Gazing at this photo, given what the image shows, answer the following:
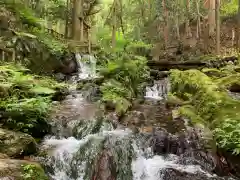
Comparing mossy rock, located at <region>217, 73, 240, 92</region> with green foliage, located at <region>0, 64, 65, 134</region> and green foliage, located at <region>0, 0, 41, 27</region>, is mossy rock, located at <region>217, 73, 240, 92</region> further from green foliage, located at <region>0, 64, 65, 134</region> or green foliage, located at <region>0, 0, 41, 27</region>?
green foliage, located at <region>0, 0, 41, 27</region>

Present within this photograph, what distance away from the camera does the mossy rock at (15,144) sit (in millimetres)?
7109

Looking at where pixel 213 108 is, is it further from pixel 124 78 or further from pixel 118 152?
pixel 124 78

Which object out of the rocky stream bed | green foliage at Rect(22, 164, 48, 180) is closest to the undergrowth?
the rocky stream bed

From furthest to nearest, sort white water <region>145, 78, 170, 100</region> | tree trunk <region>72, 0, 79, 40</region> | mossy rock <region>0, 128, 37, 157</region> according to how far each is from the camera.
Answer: tree trunk <region>72, 0, 79, 40</region> → white water <region>145, 78, 170, 100</region> → mossy rock <region>0, 128, 37, 157</region>

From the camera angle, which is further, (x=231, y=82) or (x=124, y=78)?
(x=124, y=78)

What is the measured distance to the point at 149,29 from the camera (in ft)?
103

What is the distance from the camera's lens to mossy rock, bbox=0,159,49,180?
5859 mm


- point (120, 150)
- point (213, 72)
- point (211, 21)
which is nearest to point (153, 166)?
point (120, 150)

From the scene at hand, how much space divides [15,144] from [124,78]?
7.34m

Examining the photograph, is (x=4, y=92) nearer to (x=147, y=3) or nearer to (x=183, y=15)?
(x=183, y=15)

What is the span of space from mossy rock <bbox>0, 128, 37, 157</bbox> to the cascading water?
0.46 meters

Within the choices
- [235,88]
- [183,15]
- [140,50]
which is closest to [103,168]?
[235,88]

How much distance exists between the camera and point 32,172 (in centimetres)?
623

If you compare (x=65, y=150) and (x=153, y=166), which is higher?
(x=65, y=150)
